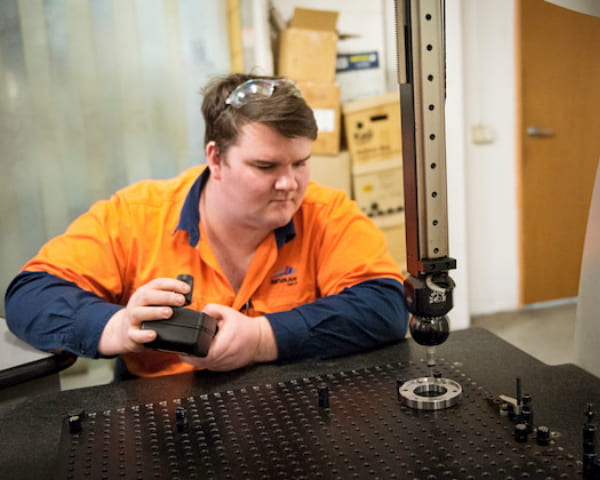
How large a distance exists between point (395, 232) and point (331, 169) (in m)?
0.46

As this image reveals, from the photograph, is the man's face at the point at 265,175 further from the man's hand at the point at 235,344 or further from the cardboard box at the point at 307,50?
the cardboard box at the point at 307,50

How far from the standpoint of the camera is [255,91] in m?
1.31

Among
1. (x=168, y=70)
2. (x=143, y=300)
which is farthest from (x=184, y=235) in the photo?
(x=168, y=70)

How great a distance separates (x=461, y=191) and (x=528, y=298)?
958 mm

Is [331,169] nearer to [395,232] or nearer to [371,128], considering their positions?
[371,128]

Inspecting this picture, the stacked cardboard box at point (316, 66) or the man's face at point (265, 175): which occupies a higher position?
the stacked cardboard box at point (316, 66)

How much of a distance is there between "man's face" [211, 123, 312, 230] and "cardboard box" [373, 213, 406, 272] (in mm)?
1744

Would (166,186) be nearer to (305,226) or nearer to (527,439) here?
(305,226)

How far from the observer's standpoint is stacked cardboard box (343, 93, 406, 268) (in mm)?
2973

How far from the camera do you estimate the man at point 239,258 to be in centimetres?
117

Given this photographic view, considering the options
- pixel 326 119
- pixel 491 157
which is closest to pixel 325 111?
pixel 326 119

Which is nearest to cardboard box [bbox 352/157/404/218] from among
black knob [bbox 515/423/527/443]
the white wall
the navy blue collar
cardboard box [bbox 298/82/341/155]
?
cardboard box [bbox 298/82/341/155]

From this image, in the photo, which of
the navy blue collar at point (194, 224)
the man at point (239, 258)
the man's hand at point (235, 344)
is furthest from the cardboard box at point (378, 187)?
the man's hand at point (235, 344)

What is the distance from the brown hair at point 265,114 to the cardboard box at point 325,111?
1527 millimetres
